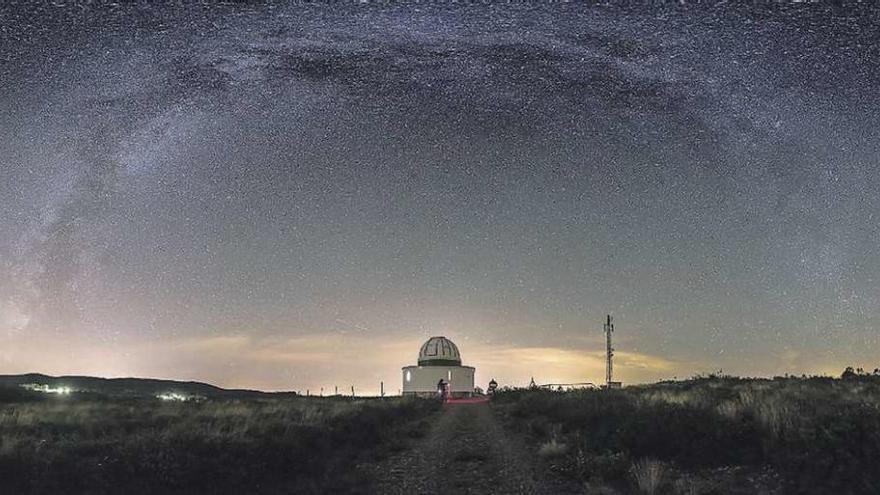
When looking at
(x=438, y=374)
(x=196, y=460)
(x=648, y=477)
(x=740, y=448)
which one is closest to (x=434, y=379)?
(x=438, y=374)

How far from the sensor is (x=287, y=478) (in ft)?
37.4

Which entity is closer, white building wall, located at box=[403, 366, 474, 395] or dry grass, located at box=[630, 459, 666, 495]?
dry grass, located at box=[630, 459, 666, 495]

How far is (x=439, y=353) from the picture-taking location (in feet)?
259

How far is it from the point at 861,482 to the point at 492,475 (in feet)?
18.6

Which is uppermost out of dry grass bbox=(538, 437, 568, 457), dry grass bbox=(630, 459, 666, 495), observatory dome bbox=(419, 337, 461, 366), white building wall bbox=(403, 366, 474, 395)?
observatory dome bbox=(419, 337, 461, 366)

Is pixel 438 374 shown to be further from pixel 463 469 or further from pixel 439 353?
pixel 463 469

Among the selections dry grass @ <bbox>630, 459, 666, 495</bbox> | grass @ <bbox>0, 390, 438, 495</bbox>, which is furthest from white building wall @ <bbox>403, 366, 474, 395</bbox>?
dry grass @ <bbox>630, 459, 666, 495</bbox>

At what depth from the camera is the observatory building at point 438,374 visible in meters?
73.6

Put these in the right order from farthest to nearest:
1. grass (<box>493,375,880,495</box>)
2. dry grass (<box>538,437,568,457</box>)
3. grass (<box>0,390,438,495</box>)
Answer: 1. dry grass (<box>538,437,568,457</box>)
2. grass (<box>0,390,438,495</box>)
3. grass (<box>493,375,880,495</box>)

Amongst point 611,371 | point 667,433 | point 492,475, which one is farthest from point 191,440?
point 611,371

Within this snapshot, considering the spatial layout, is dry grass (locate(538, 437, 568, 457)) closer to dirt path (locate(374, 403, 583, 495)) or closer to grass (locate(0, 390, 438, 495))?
dirt path (locate(374, 403, 583, 495))

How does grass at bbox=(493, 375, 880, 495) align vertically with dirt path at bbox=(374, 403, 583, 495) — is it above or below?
above

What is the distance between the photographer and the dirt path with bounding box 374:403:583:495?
10.4 meters

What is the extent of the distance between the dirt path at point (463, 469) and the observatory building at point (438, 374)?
55774mm
